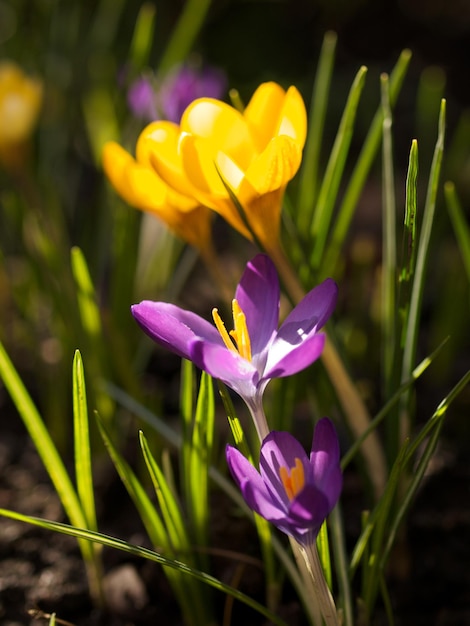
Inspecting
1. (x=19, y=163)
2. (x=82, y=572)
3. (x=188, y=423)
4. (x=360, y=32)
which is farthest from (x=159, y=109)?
(x=360, y=32)

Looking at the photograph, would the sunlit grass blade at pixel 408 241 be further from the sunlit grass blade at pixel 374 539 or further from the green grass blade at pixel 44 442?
the green grass blade at pixel 44 442

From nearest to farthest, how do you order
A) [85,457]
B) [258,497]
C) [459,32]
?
[258,497] < [85,457] < [459,32]

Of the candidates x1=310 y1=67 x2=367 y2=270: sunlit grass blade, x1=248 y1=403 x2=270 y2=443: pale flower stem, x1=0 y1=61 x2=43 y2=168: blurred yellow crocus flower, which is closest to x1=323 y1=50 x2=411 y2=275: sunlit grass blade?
x1=310 y1=67 x2=367 y2=270: sunlit grass blade

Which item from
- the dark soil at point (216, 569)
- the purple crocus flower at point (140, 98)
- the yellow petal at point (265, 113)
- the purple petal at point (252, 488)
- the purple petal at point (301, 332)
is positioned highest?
the purple crocus flower at point (140, 98)

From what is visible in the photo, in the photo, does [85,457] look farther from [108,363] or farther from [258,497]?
[108,363]

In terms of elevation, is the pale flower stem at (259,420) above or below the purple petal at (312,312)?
below

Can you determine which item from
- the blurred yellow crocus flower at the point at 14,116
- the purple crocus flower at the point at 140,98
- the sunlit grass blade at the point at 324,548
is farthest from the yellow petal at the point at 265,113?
the purple crocus flower at the point at 140,98
